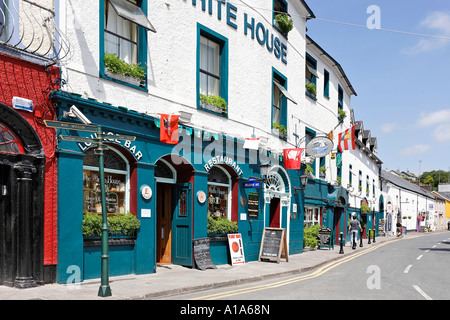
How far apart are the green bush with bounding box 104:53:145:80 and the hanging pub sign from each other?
1037 cm

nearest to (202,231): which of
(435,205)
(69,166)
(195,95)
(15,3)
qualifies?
(195,95)

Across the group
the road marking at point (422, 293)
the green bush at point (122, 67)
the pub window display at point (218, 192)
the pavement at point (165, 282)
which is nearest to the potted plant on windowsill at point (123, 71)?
the green bush at point (122, 67)

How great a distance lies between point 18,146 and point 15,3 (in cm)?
293

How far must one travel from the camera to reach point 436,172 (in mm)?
129375

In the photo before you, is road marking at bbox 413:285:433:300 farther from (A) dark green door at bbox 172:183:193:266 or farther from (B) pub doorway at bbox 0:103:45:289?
(B) pub doorway at bbox 0:103:45:289

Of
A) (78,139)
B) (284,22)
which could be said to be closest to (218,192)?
(78,139)

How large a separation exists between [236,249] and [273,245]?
1671 millimetres

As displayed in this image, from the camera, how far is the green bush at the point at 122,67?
1127cm

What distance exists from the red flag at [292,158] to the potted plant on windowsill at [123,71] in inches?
324

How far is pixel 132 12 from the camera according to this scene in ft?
37.9

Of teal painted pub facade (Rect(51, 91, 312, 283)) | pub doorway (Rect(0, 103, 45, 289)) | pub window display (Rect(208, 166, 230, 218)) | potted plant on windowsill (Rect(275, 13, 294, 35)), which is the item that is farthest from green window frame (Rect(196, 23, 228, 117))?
pub doorway (Rect(0, 103, 45, 289))

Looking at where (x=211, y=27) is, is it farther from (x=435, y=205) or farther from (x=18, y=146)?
(x=435, y=205)

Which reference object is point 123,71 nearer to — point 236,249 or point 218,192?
point 218,192

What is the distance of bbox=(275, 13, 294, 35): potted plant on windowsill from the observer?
749 inches
